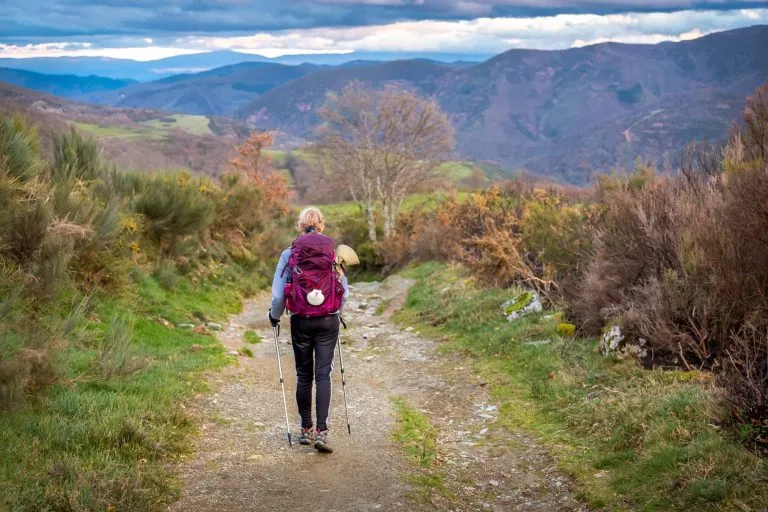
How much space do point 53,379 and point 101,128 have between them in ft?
334

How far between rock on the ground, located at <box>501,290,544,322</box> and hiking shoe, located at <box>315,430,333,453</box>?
256 inches

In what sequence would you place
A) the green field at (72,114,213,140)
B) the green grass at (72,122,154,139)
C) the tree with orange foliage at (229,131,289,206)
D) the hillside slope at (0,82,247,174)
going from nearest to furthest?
the tree with orange foliage at (229,131,289,206) → the hillside slope at (0,82,247,174) → the green field at (72,114,213,140) → the green grass at (72,122,154,139)

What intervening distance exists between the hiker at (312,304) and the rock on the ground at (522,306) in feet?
21.1

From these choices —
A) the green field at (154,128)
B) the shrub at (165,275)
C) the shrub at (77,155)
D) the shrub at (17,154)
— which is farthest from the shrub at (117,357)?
the green field at (154,128)

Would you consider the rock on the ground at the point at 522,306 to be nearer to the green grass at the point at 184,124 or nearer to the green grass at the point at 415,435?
the green grass at the point at 415,435

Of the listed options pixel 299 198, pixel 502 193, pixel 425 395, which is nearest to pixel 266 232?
pixel 502 193

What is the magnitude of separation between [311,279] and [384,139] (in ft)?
113

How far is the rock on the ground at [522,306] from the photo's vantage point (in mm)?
12219

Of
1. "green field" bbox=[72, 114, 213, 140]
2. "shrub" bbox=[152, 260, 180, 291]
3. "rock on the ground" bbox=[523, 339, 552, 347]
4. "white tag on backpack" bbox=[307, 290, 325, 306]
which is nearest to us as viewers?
"white tag on backpack" bbox=[307, 290, 325, 306]

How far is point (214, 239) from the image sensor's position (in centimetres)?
2127

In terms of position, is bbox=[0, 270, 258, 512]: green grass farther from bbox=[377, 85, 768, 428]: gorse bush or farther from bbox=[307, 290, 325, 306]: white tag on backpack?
bbox=[377, 85, 768, 428]: gorse bush

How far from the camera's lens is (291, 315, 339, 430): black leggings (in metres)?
6.30

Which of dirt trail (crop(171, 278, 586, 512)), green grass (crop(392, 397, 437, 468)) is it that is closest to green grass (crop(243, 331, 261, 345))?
dirt trail (crop(171, 278, 586, 512))

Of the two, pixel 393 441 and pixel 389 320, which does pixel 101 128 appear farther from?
pixel 393 441
